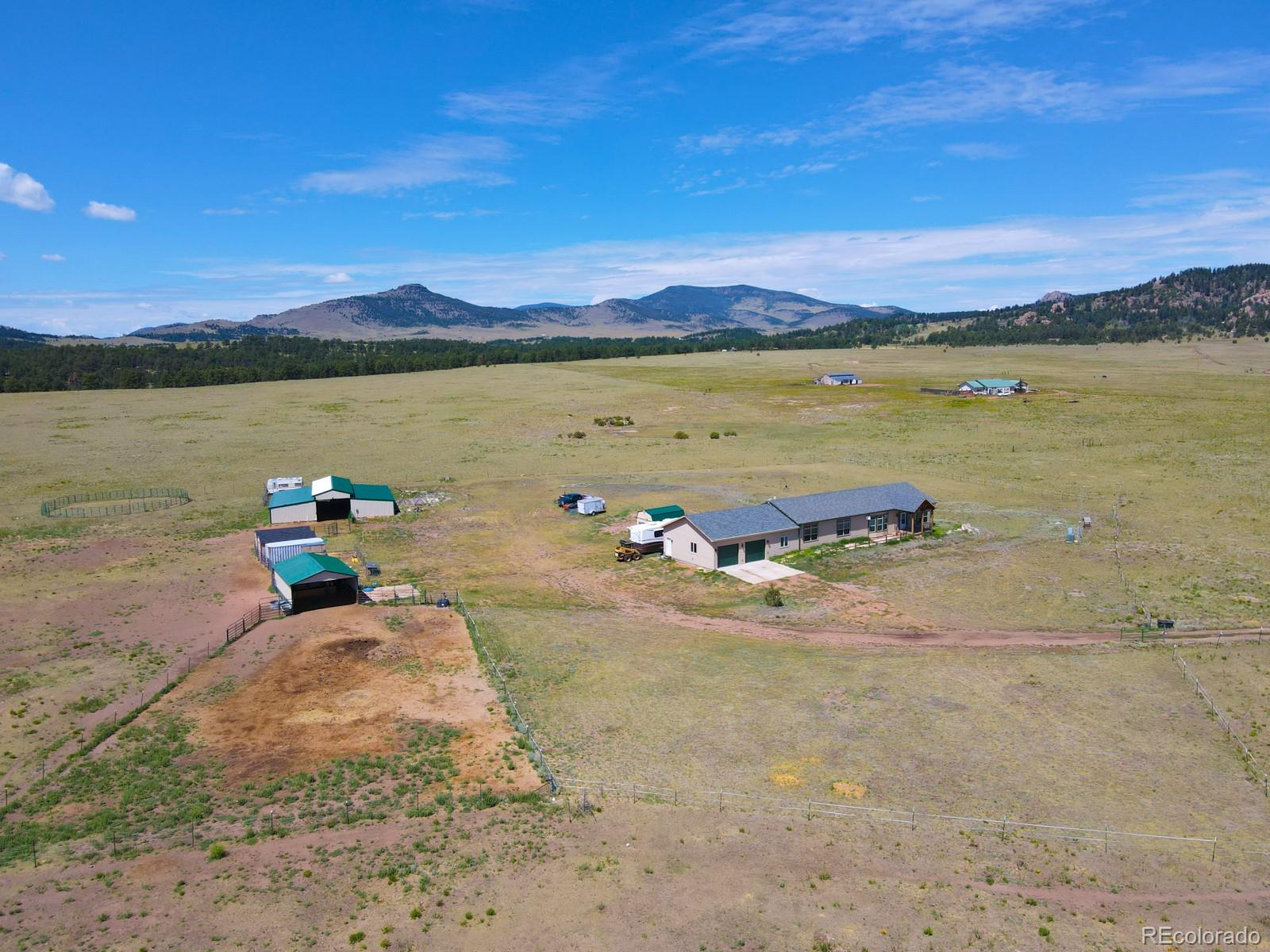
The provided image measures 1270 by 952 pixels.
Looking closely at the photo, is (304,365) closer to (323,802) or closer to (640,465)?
(640,465)

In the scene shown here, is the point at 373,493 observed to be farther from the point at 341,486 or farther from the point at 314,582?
the point at 314,582

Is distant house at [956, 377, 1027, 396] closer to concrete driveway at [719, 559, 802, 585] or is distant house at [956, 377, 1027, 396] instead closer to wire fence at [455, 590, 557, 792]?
concrete driveway at [719, 559, 802, 585]

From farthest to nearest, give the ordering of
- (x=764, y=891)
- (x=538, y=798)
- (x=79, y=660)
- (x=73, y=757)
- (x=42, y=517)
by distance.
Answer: (x=42, y=517), (x=79, y=660), (x=73, y=757), (x=538, y=798), (x=764, y=891)

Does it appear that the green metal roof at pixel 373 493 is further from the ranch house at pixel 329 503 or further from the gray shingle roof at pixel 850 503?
the gray shingle roof at pixel 850 503

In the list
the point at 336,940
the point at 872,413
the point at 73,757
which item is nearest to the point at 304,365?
the point at 872,413

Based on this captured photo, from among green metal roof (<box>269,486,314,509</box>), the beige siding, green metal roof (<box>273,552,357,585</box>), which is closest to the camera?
green metal roof (<box>273,552,357,585</box>)

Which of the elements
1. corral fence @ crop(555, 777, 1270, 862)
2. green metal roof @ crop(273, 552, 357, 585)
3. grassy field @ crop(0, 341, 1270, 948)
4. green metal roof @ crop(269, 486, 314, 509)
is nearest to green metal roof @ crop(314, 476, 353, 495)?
green metal roof @ crop(269, 486, 314, 509)
